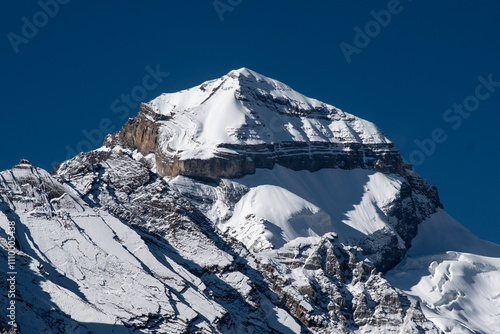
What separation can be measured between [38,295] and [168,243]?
35219mm

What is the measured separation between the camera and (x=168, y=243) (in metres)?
158

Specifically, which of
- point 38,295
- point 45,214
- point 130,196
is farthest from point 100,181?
point 38,295

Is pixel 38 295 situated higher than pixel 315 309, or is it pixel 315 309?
pixel 38 295

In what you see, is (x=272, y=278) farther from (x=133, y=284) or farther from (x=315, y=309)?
(x=133, y=284)

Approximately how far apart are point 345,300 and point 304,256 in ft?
57.8

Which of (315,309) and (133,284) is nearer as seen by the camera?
(133,284)

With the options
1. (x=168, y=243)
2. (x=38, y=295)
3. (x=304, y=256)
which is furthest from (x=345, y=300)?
(x=38, y=295)

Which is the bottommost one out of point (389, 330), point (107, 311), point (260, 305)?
point (389, 330)

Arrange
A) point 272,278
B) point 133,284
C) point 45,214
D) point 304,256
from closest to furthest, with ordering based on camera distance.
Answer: point 133,284, point 45,214, point 272,278, point 304,256

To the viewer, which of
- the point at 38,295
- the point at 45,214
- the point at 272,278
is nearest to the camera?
the point at 38,295

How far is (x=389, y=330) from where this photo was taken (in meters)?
169

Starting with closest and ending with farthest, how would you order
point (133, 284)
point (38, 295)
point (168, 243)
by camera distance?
point (38, 295) < point (133, 284) < point (168, 243)

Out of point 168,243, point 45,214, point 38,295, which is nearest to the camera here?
point 38,295

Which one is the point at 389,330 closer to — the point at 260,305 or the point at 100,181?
the point at 260,305
